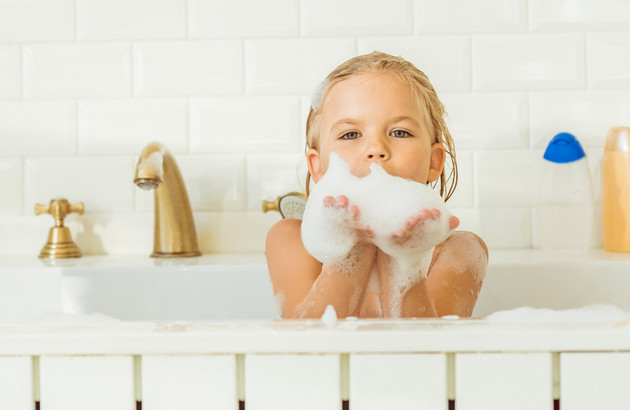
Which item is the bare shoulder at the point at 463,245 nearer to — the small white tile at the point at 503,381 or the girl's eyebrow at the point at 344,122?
the girl's eyebrow at the point at 344,122

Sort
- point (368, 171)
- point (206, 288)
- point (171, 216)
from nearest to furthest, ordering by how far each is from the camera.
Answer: point (368, 171)
point (206, 288)
point (171, 216)

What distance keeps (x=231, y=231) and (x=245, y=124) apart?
0.21 meters

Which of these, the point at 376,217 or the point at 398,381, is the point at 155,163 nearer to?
the point at 376,217

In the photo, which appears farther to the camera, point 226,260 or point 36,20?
point 36,20

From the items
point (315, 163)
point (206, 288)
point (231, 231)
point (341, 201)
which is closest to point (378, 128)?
point (315, 163)

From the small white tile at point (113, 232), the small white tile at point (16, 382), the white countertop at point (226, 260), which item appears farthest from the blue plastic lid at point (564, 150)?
the small white tile at point (16, 382)

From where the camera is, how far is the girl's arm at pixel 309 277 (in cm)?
81

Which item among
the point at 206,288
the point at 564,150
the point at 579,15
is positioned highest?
the point at 579,15

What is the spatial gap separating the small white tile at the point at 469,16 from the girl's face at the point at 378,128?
0.41m

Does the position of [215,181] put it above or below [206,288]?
above

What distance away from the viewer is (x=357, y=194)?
735 mm

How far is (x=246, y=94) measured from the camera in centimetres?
133

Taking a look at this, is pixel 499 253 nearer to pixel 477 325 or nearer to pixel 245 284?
pixel 245 284

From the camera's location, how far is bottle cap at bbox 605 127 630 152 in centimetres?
122
